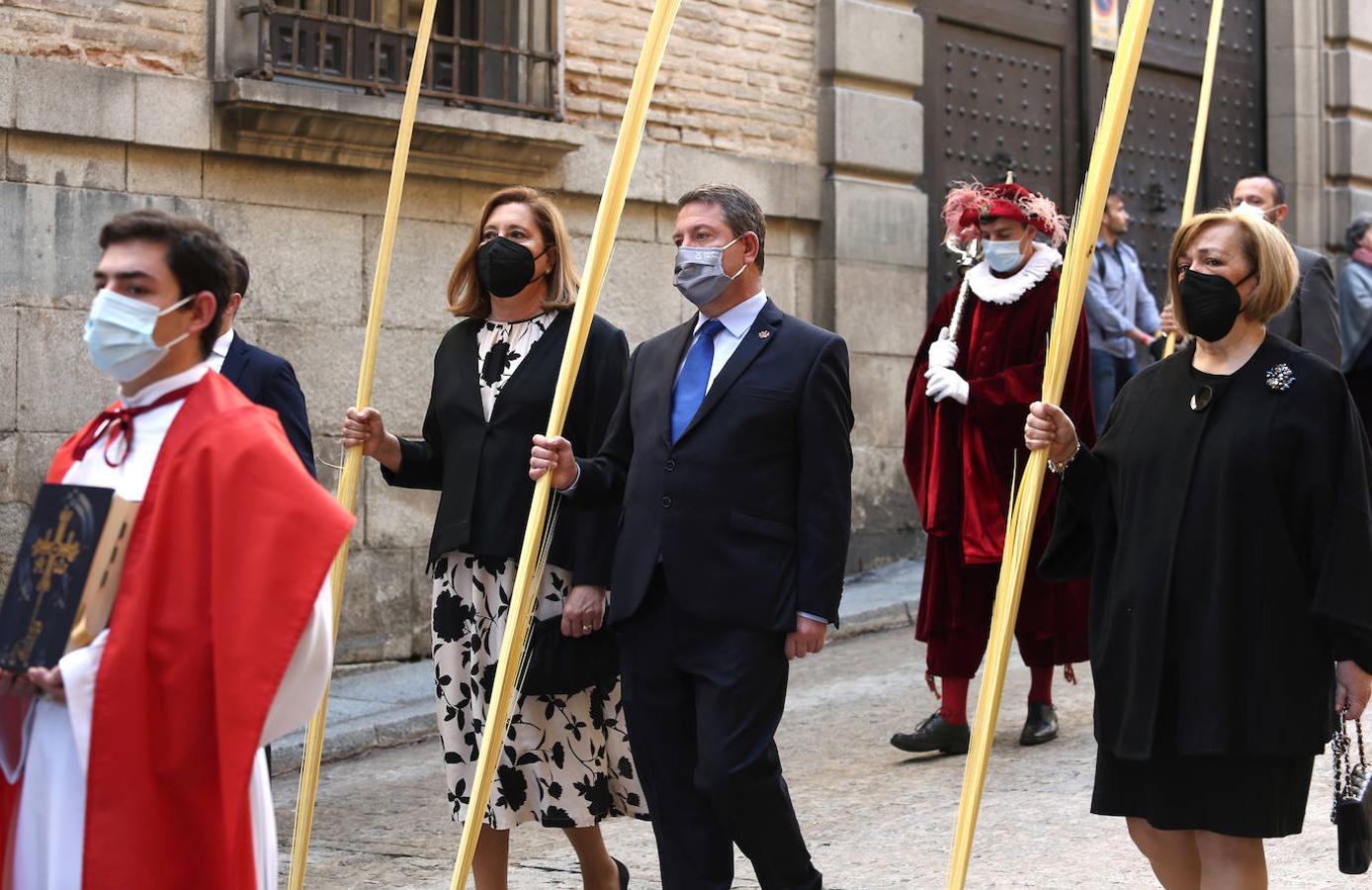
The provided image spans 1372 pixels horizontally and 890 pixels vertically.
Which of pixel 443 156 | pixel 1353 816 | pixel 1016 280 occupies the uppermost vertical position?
pixel 443 156

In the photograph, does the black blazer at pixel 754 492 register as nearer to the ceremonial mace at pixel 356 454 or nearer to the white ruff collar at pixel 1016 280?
the ceremonial mace at pixel 356 454

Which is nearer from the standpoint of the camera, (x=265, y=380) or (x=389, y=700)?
(x=265, y=380)

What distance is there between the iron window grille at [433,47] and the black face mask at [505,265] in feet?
13.9

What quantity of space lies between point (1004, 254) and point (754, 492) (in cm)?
293

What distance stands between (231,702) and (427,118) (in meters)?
6.70

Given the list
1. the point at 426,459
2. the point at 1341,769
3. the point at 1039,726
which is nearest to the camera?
the point at 1341,769

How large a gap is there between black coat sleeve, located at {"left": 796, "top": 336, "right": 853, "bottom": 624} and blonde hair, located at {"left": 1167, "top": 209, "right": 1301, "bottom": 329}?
0.80 metres

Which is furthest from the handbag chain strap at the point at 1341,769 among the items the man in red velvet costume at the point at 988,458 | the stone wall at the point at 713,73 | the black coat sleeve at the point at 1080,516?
the stone wall at the point at 713,73

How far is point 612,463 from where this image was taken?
5227 millimetres

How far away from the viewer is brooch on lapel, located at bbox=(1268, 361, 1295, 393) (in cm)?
440

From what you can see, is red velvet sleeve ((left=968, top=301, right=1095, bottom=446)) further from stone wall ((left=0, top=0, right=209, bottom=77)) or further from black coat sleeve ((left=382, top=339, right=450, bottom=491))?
stone wall ((left=0, top=0, right=209, bottom=77))

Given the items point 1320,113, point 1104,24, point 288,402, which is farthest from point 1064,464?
point 1320,113

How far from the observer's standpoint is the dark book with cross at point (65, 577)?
3.40 metres

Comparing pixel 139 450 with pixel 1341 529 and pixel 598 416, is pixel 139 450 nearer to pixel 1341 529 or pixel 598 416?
pixel 598 416
